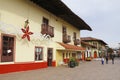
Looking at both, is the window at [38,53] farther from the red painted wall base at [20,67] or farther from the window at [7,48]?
the window at [7,48]

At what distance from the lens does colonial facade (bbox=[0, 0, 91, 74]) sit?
54.9 ft

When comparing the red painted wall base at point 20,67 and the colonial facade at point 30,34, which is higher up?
the colonial facade at point 30,34

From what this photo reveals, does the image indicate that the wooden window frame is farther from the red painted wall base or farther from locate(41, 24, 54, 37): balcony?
locate(41, 24, 54, 37): balcony

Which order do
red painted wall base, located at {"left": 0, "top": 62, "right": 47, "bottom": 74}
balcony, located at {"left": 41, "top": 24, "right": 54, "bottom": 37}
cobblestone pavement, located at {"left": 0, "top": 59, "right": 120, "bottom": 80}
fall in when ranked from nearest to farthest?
cobblestone pavement, located at {"left": 0, "top": 59, "right": 120, "bottom": 80} → red painted wall base, located at {"left": 0, "top": 62, "right": 47, "bottom": 74} → balcony, located at {"left": 41, "top": 24, "right": 54, "bottom": 37}

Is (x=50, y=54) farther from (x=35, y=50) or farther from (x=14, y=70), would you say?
(x=14, y=70)

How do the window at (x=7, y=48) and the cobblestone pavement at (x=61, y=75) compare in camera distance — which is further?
the window at (x=7, y=48)

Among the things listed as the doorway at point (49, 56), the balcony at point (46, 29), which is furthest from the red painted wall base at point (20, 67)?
the balcony at point (46, 29)

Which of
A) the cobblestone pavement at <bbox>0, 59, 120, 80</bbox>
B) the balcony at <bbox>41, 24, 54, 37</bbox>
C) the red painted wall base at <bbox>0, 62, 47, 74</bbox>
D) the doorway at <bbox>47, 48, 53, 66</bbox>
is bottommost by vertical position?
the cobblestone pavement at <bbox>0, 59, 120, 80</bbox>

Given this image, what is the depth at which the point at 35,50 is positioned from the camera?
21.7 m

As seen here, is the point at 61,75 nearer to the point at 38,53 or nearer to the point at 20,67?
the point at 20,67

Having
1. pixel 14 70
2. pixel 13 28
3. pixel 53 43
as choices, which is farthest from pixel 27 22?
pixel 53 43

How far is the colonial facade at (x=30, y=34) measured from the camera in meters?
16.7

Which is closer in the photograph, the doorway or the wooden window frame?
the wooden window frame

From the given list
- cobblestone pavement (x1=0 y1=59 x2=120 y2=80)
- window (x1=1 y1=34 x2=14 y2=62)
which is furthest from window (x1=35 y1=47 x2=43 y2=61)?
window (x1=1 y1=34 x2=14 y2=62)
